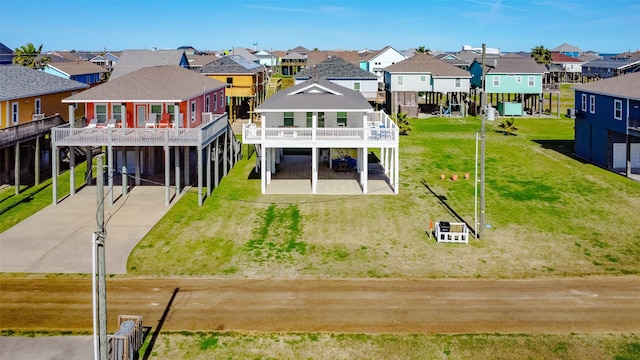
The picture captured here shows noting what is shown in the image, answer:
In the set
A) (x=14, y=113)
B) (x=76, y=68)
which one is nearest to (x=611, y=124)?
(x=14, y=113)

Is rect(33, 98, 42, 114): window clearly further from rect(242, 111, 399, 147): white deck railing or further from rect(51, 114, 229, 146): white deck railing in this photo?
rect(242, 111, 399, 147): white deck railing

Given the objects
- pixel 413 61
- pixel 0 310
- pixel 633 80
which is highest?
pixel 413 61

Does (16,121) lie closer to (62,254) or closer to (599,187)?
(62,254)

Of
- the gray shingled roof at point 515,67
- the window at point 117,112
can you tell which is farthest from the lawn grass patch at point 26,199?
the gray shingled roof at point 515,67

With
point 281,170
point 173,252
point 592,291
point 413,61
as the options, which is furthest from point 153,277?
point 413,61

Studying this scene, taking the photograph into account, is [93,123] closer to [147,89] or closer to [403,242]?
[147,89]

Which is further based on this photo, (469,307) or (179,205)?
(179,205)
